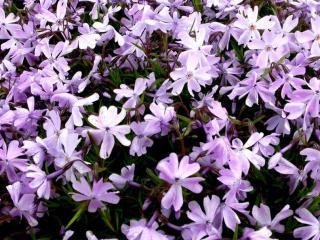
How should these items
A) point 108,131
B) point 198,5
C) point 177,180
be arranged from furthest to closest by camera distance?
point 198,5, point 108,131, point 177,180

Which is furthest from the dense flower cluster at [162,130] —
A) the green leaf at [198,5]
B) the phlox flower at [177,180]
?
the green leaf at [198,5]

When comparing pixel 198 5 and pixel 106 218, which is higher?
pixel 198 5

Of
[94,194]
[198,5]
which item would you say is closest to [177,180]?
[94,194]

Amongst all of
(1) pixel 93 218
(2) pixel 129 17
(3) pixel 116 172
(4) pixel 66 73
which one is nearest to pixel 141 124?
(3) pixel 116 172

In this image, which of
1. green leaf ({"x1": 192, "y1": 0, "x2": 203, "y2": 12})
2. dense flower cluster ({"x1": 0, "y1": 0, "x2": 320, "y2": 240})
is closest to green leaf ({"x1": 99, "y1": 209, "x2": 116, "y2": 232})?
dense flower cluster ({"x1": 0, "y1": 0, "x2": 320, "y2": 240})

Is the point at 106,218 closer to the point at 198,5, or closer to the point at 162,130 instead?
the point at 162,130

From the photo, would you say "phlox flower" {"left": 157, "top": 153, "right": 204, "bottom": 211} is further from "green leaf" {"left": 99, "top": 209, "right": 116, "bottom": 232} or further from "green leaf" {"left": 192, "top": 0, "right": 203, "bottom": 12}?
"green leaf" {"left": 192, "top": 0, "right": 203, "bottom": 12}

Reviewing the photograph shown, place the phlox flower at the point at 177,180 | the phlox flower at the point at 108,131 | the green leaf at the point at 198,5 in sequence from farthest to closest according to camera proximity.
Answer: the green leaf at the point at 198,5
the phlox flower at the point at 108,131
the phlox flower at the point at 177,180

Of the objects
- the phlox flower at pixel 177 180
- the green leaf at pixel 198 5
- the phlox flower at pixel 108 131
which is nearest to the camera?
the phlox flower at pixel 177 180

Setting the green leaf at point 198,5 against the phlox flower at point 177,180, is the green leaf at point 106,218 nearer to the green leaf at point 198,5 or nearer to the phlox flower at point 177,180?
the phlox flower at point 177,180
